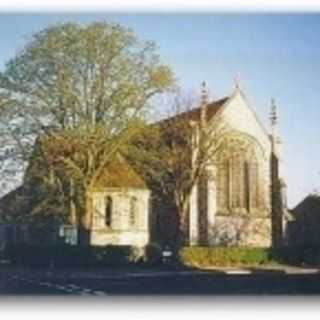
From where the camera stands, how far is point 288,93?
7684 millimetres

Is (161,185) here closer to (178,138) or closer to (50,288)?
(178,138)

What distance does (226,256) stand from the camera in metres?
7.65

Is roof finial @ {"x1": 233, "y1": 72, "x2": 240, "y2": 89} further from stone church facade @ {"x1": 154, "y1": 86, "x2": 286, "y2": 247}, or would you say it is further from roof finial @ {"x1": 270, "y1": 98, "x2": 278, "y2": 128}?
roof finial @ {"x1": 270, "y1": 98, "x2": 278, "y2": 128}

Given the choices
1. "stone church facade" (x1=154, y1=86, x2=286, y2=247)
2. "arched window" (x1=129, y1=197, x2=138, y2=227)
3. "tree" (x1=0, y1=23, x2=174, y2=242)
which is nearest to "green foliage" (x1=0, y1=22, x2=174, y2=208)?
"tree" (x1=0, y1=23, x2=174, y2=242)

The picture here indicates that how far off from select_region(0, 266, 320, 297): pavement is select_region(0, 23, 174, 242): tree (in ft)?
1.52

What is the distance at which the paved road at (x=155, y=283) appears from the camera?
7.48 meters

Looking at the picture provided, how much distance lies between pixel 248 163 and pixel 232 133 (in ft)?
0.70

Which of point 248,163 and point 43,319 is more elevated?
point 248,163

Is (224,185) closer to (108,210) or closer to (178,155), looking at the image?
(178,155)

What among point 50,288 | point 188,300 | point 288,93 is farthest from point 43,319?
point 288,93

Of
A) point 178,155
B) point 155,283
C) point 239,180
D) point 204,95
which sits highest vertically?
point 204,95

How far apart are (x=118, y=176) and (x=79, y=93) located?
0.56m

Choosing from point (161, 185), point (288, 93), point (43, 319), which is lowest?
point (43, 319)

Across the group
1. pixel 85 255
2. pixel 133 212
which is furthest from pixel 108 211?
pixel 85 255
